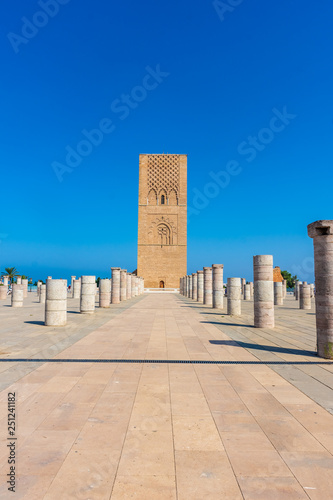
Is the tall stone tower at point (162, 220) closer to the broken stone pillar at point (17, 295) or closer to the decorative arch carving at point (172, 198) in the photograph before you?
the decorative arch carving at point (172, 198)

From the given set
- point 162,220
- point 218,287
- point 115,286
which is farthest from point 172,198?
point 218,287

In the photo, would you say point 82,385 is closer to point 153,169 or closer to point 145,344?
point 145,344

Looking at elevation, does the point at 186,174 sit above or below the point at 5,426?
above

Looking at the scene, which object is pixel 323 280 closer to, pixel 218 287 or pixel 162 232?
pixel 218 287

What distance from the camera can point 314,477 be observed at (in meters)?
2.01

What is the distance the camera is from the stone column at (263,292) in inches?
344

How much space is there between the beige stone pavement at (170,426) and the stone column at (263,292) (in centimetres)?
330

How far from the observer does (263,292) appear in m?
8.87

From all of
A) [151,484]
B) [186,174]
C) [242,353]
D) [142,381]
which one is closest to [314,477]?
[151,484]

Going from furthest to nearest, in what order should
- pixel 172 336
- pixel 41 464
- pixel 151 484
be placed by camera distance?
pixel 172 336, pixel 41 464, pixel 151 484

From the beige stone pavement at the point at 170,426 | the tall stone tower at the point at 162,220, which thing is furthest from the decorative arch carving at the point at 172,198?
the beige stone pavement at the point at 170,426

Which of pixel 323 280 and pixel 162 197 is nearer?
pixel 323 280

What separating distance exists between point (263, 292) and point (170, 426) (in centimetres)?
662

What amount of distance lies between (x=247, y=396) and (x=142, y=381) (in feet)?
3.87
